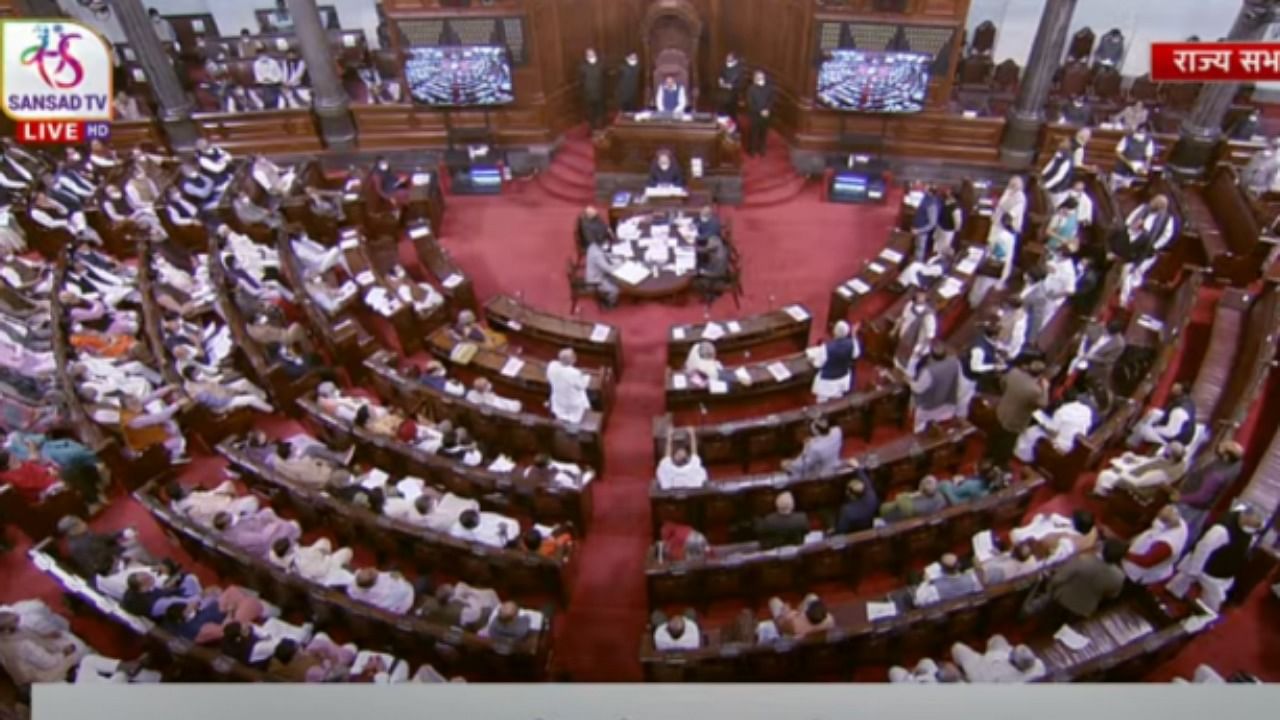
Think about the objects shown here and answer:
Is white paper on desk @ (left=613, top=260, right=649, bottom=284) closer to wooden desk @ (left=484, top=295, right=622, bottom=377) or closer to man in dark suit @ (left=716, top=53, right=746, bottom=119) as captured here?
wooden desk @ (left=484, top=295, right=622, bottom=377)

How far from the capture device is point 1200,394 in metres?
8.50

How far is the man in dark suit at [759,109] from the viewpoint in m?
13.5

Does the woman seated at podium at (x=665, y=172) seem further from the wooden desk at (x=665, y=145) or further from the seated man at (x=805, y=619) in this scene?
the seated man at (x=805, y=619)

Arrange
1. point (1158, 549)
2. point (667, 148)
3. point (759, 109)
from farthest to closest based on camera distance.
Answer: point (759, 109) → point (667, 148) → point (1158, 549)

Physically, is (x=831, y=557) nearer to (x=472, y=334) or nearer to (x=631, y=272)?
(x=472, y=334)

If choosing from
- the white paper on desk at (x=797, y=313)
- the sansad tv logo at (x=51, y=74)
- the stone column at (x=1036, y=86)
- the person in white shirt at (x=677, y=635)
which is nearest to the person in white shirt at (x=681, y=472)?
the person in white shirt at (x=677, y=635)

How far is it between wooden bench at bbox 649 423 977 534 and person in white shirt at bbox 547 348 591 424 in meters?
1.46

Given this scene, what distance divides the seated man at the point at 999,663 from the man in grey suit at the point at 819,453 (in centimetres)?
195

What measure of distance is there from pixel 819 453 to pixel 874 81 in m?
7.78

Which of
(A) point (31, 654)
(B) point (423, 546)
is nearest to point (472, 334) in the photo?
(B) point (423, 546)

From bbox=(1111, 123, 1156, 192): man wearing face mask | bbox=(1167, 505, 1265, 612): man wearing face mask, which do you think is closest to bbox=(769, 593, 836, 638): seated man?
bbox=(1167, 505, 1265, 612): man wearing face mask

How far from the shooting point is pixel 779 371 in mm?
9227

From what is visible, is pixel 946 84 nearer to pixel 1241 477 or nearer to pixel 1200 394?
pixel 1200 394

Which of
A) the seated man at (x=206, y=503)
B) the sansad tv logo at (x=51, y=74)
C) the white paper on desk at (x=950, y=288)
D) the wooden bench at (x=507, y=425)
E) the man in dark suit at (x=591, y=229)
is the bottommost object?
the seated man at (x=206, y=503)
